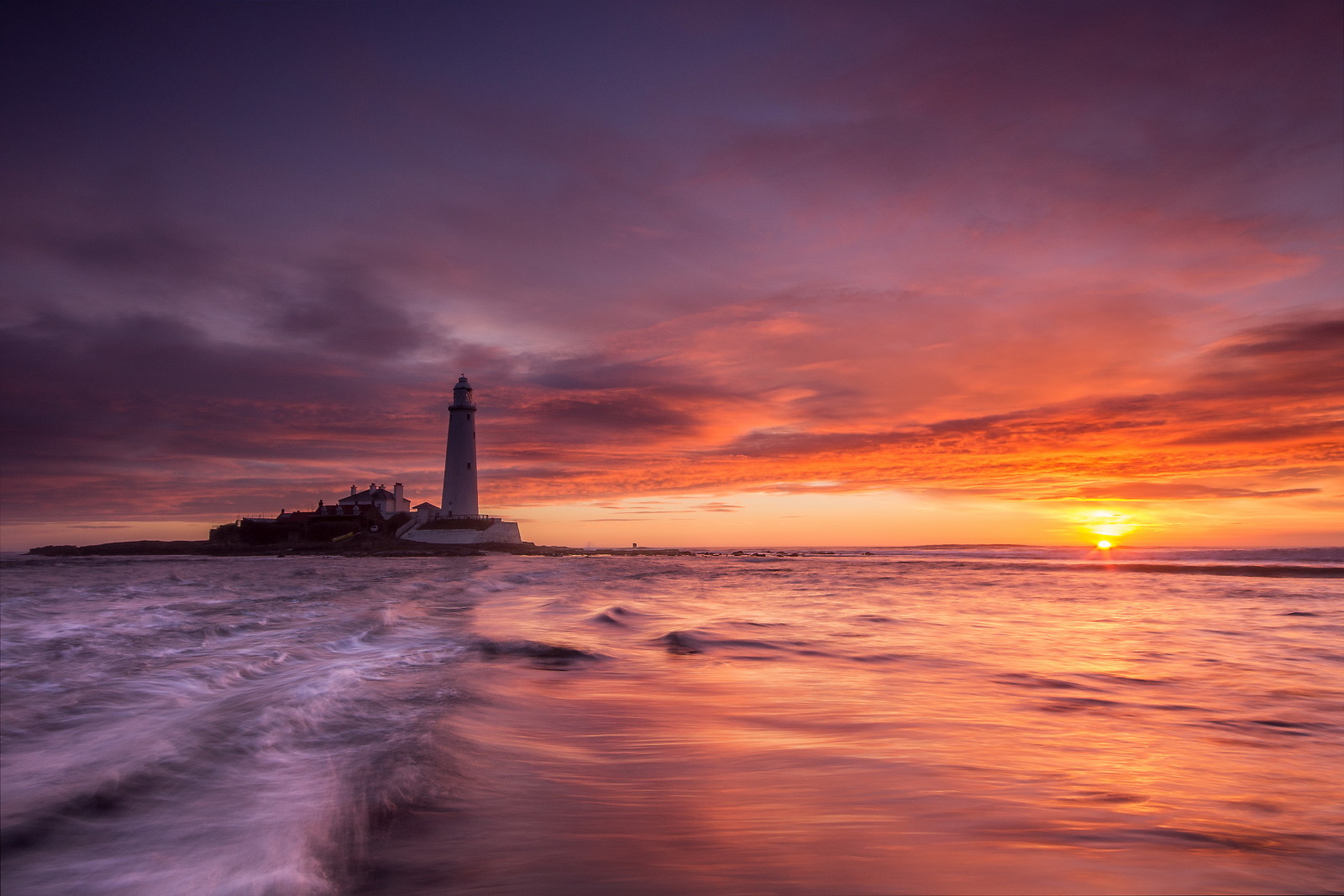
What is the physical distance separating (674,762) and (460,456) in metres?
51.7

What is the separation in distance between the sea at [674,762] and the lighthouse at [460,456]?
145 feet

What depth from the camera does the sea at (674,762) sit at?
8.55 feet

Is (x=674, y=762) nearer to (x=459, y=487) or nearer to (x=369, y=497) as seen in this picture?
(x=459, y=487)

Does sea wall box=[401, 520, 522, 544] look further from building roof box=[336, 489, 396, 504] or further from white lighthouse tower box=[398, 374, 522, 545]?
building roof box=[336, 489, 396, 504]

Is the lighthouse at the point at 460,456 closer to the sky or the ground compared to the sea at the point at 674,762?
closer to the sky

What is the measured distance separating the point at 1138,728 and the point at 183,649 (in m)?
10.0

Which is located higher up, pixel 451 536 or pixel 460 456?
pixel 460 456

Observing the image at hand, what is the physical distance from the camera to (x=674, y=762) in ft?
13.2

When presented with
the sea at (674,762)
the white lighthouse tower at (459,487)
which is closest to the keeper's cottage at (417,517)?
the white lighthouse tower at (459,487)

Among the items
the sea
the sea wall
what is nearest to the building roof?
the sea wall

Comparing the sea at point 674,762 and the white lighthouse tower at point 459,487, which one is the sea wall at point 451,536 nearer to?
the white lighthouse tower at point 459,487

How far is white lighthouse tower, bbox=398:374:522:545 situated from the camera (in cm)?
5278

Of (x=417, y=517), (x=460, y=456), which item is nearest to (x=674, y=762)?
(x=460, y=456)

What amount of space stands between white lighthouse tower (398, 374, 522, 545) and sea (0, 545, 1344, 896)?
145 feet
